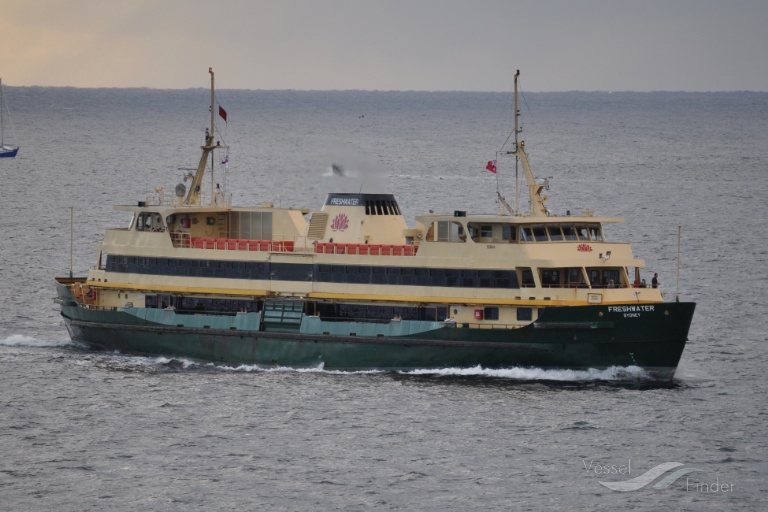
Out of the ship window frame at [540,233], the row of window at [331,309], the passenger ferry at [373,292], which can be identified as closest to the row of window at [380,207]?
the passenger ferry at [373,292]

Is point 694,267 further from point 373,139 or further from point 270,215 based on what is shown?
point 373,139

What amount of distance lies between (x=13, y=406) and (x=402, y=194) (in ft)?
213

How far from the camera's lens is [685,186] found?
128 meters

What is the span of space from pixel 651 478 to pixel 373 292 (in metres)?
16.0

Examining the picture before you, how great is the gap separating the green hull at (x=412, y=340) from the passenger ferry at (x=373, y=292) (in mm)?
48

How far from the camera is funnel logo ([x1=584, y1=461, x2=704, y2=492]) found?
→ 4066 cm

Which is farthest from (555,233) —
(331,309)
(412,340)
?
(331,309)

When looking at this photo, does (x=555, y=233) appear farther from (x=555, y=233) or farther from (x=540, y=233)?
(x=540, y=233)

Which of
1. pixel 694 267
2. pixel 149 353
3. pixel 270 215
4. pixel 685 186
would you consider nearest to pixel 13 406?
pixel 149 353

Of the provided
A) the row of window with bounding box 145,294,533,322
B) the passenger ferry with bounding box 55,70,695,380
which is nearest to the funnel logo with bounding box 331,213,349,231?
the passenger ferry with bounding box 55,70,695,380

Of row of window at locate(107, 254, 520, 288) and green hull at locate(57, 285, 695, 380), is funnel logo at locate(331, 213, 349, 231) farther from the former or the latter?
green hull at locate(57, 285, 695, 380)

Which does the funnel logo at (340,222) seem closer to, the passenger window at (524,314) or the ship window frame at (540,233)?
the ship window frame at (540,233)

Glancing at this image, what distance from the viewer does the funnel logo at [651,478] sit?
40656 millimetres

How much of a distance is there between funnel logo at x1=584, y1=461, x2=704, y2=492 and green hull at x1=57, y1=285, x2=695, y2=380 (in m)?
9.02
